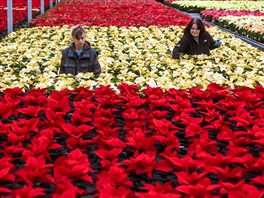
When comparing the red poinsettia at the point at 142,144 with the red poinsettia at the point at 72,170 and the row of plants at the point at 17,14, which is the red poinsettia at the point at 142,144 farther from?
the row of plants at the point at 17,14

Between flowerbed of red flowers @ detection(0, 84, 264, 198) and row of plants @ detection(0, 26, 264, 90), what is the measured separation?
724 mm

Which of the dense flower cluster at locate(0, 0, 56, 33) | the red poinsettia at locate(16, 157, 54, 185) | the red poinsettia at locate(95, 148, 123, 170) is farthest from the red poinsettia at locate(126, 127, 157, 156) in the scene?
the dense flower cluster at locate(0, 0, 56, 33)

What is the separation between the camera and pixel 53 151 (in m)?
3.08

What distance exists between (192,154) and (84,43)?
10.3 ft

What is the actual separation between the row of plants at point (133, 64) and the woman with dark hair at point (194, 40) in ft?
0.62

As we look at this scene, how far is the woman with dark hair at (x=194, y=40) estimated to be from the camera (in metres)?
7.31

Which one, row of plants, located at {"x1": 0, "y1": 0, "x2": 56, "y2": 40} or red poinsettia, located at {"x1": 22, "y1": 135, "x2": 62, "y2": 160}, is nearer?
red poinsettia, located at {"x1": 22, "y1": 135, "x2": 62, "y2": 160}

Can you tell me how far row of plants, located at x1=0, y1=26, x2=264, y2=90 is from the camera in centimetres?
525

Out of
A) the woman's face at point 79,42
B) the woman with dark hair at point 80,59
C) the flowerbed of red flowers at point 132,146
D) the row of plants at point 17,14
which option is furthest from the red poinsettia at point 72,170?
the row of plants at point 17,14

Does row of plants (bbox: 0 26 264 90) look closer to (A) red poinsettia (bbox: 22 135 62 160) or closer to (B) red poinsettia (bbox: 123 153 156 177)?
(A) red poinsettia (bbox: 22 135 62 160)

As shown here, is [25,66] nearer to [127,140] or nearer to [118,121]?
[118,121]

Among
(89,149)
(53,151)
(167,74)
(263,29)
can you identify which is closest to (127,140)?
(89,149)

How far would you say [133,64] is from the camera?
661cm

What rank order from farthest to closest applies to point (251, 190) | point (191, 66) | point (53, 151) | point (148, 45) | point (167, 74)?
point (148, 45) → point (191, 66) → point (167, 74) → point (53, 151) → point (251, 190)
